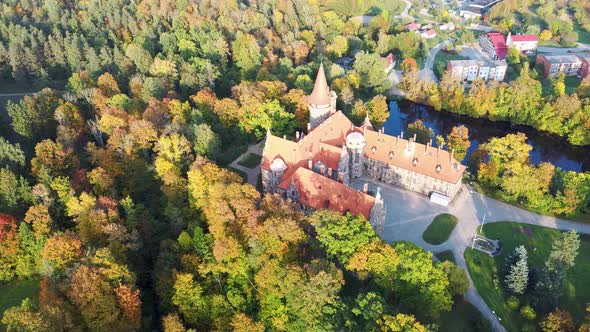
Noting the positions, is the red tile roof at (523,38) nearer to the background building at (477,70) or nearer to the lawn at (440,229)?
the background building at (477,70)

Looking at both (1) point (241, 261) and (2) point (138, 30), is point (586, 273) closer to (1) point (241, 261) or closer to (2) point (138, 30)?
(1) point (241, 261)

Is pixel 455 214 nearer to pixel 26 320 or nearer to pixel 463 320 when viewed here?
pixel 463 320

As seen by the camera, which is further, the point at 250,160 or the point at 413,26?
the point at 413,26

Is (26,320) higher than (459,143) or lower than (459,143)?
higher

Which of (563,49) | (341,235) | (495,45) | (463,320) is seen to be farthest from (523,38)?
(341,235)

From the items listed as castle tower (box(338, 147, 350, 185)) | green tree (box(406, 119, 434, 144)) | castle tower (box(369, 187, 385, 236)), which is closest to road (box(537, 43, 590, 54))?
green tree (box(406, 119, 434, 144))

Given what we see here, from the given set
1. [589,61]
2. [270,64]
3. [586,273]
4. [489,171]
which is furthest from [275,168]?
[589,61]
